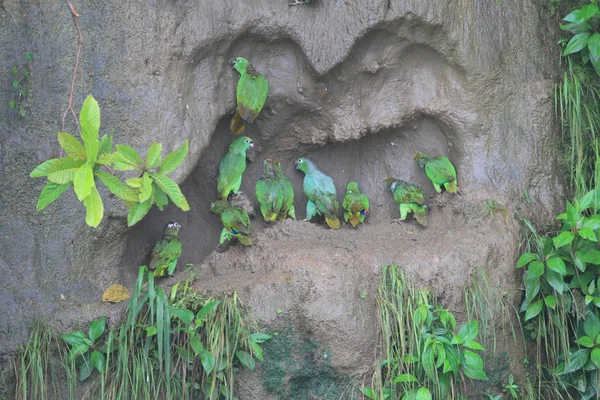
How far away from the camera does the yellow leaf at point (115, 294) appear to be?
449 cm

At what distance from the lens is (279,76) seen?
5.15 metres

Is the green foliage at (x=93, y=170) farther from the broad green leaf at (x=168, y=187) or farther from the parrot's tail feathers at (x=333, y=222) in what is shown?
the parrot's tail feathers at (x=333, y=222)

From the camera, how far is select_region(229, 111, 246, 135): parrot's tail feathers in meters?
5.00

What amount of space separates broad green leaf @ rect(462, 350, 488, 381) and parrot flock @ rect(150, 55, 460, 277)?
3.41 feet

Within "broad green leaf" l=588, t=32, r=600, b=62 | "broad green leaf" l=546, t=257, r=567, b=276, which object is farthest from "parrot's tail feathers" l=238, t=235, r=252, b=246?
"broad green leaf" l=588, t=32, r=600, b=62

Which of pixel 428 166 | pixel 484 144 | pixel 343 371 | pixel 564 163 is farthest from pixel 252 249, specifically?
pixel 564 163

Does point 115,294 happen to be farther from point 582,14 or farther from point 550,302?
point 582,14

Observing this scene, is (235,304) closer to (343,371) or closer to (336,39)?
(343,371)

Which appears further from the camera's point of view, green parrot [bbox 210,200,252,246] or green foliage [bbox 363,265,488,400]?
green parrot [bbox 210,200,252,246]

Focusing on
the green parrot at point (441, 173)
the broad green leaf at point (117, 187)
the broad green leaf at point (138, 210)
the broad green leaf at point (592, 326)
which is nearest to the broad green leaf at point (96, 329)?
the broad green leaf at point (138, 210)

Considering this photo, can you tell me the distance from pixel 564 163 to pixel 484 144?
21.5 inches

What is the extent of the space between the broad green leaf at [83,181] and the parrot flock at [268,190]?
2027 millimetres

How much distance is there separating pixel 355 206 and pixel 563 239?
135cm

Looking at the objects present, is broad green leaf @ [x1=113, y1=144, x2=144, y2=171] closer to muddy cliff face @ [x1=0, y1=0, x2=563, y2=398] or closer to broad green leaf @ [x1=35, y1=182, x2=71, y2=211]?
broad green leaf @ [x1=35, y1=182, x2=71, y2=211]
